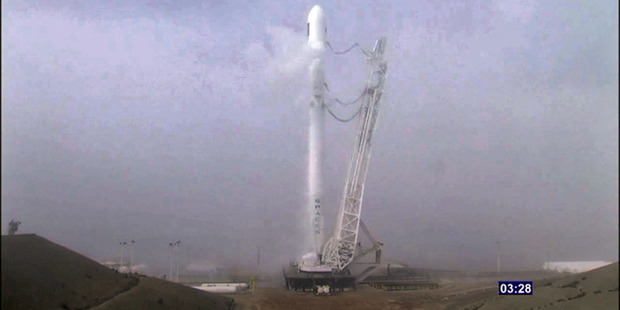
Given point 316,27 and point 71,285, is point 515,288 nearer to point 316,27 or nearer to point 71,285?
point 71,285

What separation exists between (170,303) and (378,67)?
2816 cm

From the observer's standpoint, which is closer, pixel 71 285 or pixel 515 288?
pixel 71 285

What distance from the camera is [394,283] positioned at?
48531 millimetres

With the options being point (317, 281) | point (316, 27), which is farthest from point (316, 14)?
point (317, 281)

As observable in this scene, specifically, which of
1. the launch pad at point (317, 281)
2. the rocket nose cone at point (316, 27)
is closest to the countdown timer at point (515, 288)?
the launch pad at point (317, 281)

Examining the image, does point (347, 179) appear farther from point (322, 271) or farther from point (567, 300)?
point (567, 300)

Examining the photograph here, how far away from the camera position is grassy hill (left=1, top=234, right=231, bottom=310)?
61.6 ft

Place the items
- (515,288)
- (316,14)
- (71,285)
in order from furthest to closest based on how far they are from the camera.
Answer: (316,14), (515,288), (71,285)

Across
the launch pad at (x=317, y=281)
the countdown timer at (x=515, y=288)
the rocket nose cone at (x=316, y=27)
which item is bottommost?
the launch pad at (x=317, y=281)

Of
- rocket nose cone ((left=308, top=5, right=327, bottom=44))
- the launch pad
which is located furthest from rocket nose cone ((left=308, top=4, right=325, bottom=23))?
the launch pad

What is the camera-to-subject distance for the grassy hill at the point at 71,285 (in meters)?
18.8

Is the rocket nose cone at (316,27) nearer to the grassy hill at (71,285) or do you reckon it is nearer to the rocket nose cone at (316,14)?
the rocket nose cone at (316,14)

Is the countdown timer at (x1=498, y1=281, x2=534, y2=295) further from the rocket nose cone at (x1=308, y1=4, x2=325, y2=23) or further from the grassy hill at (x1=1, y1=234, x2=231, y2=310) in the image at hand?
the rocket nose cone at (x1=308, y1=4, x2=325, y2=23)

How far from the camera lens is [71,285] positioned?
22.6 meters
